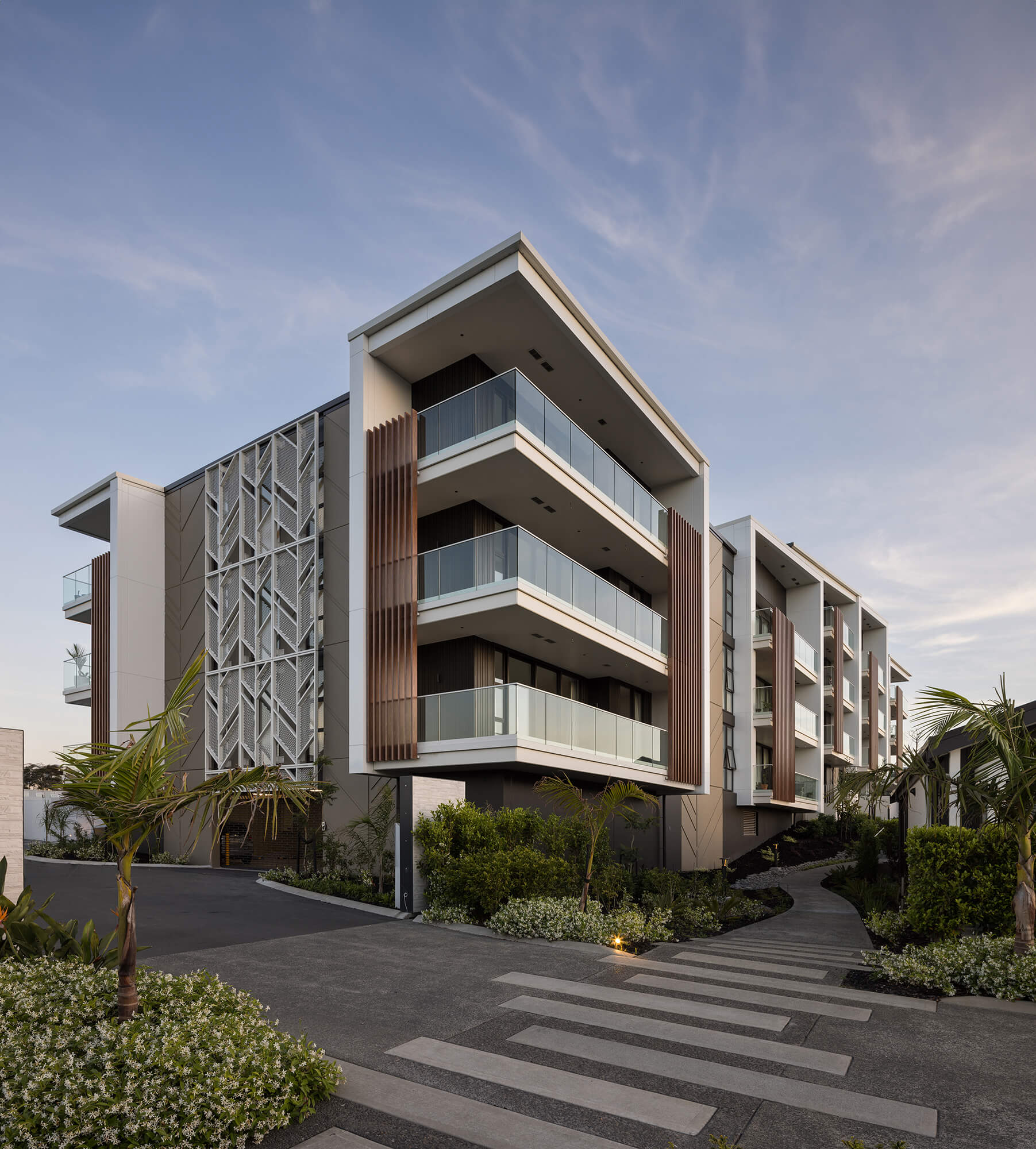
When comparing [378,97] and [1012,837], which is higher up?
[378,97]

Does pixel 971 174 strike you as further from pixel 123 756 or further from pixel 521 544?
pixel 123 756

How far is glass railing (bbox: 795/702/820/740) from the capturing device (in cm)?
3722

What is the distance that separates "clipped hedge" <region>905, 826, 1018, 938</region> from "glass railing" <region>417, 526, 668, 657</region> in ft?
30.2

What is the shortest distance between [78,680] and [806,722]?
3161cm

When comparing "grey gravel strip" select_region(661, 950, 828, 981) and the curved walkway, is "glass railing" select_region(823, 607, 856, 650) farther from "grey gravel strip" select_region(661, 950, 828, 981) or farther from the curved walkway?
"grey gravel strip" select_region(661, 950, 828, 981)

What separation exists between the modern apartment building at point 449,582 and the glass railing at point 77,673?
0.39 ft

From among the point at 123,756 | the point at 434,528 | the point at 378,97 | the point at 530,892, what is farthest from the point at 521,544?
the point at 123,756

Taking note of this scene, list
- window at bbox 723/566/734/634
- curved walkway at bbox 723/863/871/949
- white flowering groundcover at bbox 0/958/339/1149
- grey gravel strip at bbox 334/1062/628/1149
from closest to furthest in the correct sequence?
1. white flowering groundcover at bbox 0/958/339/1149
2. grey gravel strip at bbox 334/1062/628/1149
3. curved walkway at bbox 723/863/871/949
4. window at bbox 723/566/734/634

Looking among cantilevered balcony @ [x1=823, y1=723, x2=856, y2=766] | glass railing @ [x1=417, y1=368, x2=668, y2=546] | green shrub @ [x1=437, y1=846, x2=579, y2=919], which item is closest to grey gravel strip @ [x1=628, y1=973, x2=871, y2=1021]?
green shrub @ [x1=437, y1=846, x2=579, y2=919]

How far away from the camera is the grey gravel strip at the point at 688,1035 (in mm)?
6082

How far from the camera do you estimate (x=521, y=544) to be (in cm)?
1705

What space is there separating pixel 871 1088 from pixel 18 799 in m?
9.16

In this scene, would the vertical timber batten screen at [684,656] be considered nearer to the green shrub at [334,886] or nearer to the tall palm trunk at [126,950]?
the green shrub at [334,886]

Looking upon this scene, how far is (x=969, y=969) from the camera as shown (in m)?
8.57
